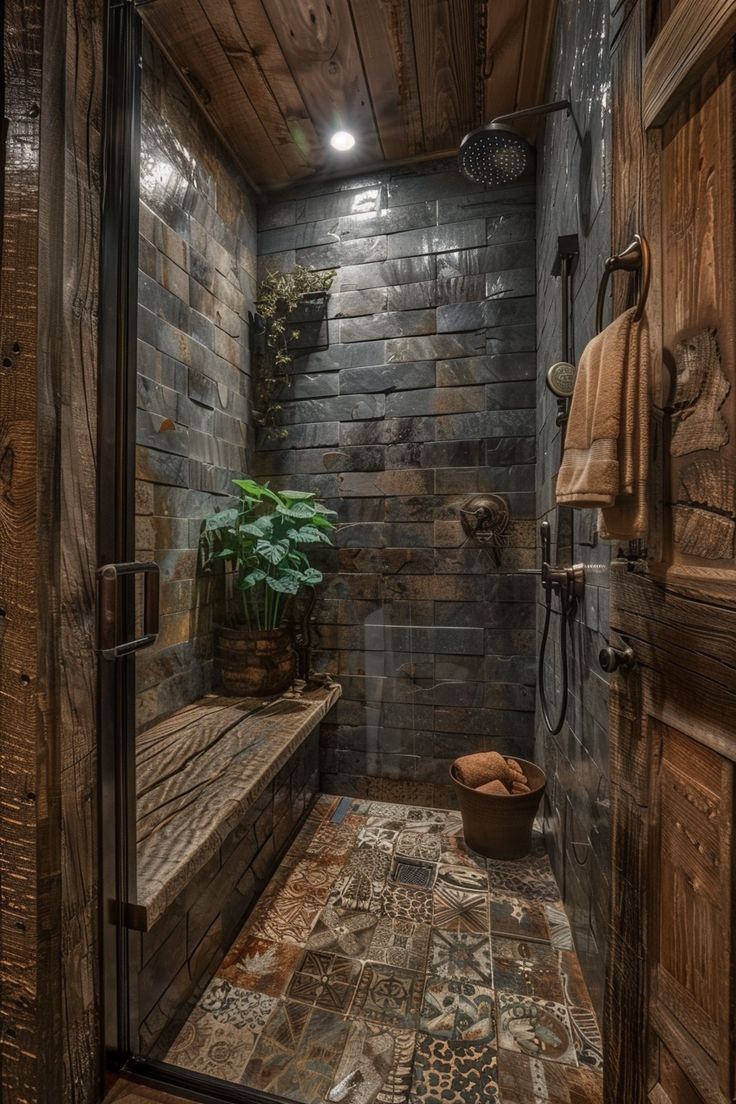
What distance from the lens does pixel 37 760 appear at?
80 centimetres

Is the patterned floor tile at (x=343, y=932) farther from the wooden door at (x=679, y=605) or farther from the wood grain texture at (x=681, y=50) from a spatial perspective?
the wood grain texture at (x=681, y=50)

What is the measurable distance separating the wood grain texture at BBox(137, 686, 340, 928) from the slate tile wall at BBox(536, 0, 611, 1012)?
3.14 ft

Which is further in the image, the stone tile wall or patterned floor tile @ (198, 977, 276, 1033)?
patterned floor tile @ (198, 977, 276, 1033)

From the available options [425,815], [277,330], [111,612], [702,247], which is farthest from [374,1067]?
[277,330]

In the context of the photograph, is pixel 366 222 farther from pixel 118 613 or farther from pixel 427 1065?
pixel 427 1065

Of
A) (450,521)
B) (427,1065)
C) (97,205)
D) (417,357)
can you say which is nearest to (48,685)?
(97,205)

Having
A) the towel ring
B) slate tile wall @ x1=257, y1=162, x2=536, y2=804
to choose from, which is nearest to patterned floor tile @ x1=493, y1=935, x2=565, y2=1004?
slate tile wall @ x1=257, y1=162, x2=536, y2=804

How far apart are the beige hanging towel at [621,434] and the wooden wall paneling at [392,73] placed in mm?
1758

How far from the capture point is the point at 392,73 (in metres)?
1.79

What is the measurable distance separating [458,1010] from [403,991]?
152 millimetres

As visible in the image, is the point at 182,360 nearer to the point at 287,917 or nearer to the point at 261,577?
the point at 261,577

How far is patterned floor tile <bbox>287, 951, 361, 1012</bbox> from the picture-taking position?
47.8 inches

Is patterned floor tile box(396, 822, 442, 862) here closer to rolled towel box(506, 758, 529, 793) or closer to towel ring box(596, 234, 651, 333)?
rolled towel box(506, 758, 529, 793)

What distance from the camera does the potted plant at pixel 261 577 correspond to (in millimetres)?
1972
